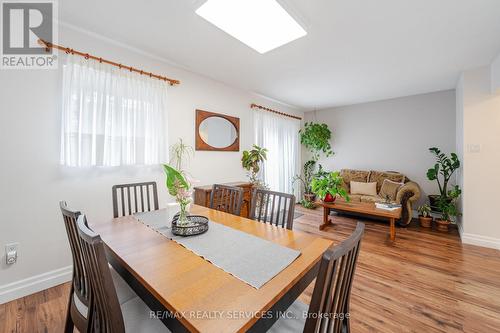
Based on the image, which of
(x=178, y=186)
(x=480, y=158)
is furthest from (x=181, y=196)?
(x=480, y=158)

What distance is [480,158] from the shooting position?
9.61 ft

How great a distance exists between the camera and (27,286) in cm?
188

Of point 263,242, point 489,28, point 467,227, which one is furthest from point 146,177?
point 467,227

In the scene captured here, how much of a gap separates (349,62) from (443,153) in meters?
2.98

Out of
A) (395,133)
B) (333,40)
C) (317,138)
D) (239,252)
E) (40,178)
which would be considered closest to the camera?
(239,252)

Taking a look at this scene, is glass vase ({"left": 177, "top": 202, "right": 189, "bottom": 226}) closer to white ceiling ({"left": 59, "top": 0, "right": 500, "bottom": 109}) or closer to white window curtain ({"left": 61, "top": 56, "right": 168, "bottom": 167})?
white window curtain ({"left": 61, "top": 56, "right": 168, "bottom": 167})

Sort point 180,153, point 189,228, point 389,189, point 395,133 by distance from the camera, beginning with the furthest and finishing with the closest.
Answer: point 395,133
point 389,189
point 180,153
point 189,228

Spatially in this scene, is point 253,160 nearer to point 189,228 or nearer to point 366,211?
point 366,211

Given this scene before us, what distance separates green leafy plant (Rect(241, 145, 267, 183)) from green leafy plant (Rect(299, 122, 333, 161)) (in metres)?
1.82

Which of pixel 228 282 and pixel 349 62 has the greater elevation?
pixel 349 62

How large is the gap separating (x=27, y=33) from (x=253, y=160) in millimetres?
3116

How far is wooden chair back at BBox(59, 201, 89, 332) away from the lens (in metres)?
0.98

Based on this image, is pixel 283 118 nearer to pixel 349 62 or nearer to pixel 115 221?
pixel 349 62

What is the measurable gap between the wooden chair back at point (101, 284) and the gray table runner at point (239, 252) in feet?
1.38
